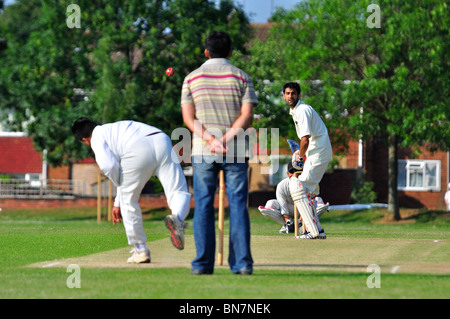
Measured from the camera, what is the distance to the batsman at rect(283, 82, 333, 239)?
12062 mm

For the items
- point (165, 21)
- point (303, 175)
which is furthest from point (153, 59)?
point (303, 175)

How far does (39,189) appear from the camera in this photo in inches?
1703

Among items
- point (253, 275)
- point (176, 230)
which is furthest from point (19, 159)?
point (253, 275)

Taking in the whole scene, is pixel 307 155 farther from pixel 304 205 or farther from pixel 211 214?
pixel 211 214

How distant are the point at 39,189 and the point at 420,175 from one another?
20271 mm

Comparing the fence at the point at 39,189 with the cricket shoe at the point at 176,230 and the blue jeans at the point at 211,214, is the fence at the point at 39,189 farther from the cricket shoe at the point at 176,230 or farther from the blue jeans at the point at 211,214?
the blue jeans at the point at 211,214

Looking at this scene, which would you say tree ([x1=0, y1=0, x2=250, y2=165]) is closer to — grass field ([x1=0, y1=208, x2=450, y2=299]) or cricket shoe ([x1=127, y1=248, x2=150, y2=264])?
grass field ([x1=0, y1=208, x2=450, y2=299])

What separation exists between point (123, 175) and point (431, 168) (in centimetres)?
3888

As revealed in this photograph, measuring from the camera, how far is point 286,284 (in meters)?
6.98

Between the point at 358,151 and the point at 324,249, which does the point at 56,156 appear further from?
the point at 324,249

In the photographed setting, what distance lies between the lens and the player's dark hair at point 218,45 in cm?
798

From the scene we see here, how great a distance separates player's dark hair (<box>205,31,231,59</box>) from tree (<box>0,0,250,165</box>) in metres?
27.7

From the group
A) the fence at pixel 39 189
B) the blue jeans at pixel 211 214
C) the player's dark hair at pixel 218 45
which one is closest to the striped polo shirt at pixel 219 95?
the player's dark hair at pixel 218 45

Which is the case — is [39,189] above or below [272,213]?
below
